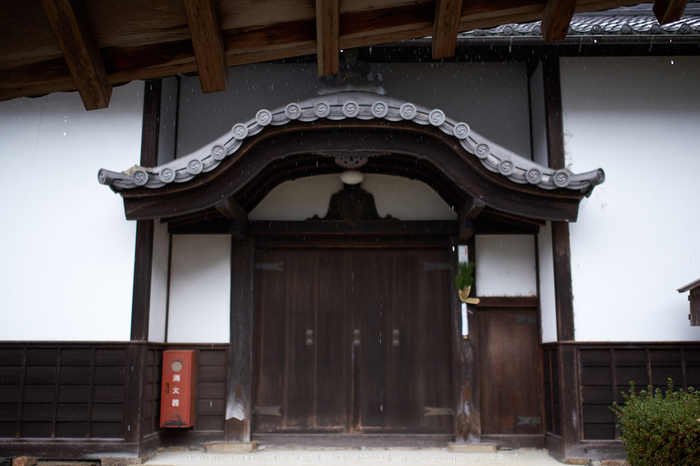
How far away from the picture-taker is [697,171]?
7246 millimetres

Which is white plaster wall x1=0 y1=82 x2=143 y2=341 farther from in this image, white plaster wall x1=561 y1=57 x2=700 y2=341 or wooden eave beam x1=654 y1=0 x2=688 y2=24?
wooden eave beam x1=654 y1=0 x2=688 y2=24

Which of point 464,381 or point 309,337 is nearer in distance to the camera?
point 464,381

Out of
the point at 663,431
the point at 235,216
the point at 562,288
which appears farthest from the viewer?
the point at 235,216

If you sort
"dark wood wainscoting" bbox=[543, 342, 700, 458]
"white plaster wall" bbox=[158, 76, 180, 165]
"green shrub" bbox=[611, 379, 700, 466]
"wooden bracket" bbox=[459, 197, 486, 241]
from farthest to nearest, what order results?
1. "white plaster wall" bbox=[158, 76, 180, 165]
2. "wooden bracket" bbox=[459, 197, 486, 241]
3. "dark wood wainscoting" bbox=[543, 342, 700, 458]
4. "green shrub" bbox=[611, 379, 700, 466]

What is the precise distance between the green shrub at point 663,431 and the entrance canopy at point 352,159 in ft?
6.97

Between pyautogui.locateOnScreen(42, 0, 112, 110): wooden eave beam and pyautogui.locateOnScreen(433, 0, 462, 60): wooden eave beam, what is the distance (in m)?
1.30

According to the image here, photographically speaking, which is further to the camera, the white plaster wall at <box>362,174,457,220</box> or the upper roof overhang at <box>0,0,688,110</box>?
the white plaster wall at <box>362,174,457,220</box>

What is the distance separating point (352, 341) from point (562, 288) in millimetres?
2667

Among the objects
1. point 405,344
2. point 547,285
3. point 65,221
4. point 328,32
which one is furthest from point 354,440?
point 328,32

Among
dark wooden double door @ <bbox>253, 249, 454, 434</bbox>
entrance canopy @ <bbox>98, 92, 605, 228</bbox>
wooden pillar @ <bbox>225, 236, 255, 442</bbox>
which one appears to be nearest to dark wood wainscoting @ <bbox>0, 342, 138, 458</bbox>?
wooden pillar @ <bbox>225, 236, 255, 442</bbox>

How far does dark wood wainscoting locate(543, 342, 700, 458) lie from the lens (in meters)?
6.59

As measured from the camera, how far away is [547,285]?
7301 millimetres

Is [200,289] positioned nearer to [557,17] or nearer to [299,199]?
[299,199]

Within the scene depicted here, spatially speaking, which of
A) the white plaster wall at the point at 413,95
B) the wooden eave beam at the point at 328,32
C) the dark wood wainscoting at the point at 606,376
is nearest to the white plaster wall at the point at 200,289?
the white plaster wall at the point at 413,95
